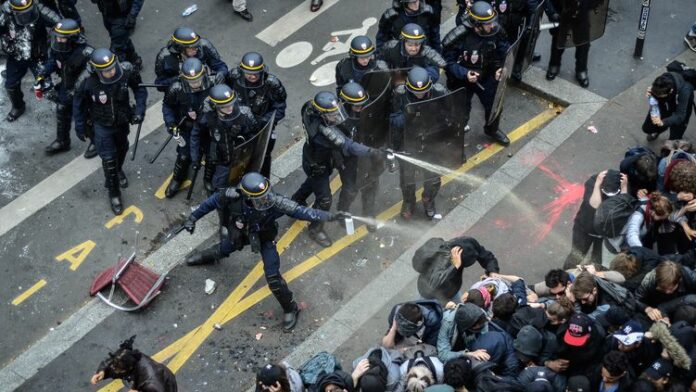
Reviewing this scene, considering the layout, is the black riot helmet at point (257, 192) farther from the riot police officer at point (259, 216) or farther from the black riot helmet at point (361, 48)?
the black riot helmet at point (361, 48)

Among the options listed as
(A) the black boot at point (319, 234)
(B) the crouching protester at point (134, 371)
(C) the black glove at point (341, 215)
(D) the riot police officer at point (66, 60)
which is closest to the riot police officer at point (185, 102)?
(D) the riot police officer at point (66, 60)

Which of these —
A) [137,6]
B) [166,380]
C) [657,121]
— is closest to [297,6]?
[137,6]

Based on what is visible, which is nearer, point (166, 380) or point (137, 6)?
point (166, 380)

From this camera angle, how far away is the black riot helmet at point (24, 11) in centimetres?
1151

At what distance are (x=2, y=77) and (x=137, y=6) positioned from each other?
2.06 metres

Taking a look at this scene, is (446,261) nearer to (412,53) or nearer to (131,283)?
(412,53)

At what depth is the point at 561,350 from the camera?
7441 mm

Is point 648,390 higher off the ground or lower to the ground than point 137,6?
higher

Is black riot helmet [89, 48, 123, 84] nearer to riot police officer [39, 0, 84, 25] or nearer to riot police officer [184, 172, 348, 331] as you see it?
riot police officer [184, 172, 348, 331]

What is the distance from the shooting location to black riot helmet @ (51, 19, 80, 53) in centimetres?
1086

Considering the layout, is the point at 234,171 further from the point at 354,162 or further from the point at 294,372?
the point at 294,372

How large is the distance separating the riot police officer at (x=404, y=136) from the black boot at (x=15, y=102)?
4.95m

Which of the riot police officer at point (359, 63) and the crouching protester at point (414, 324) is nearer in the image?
the crouching protester at point (414, 324)

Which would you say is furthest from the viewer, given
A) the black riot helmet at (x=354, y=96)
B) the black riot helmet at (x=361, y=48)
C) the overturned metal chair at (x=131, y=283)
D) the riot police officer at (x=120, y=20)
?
the riot police officer at (x=120, y=20)
